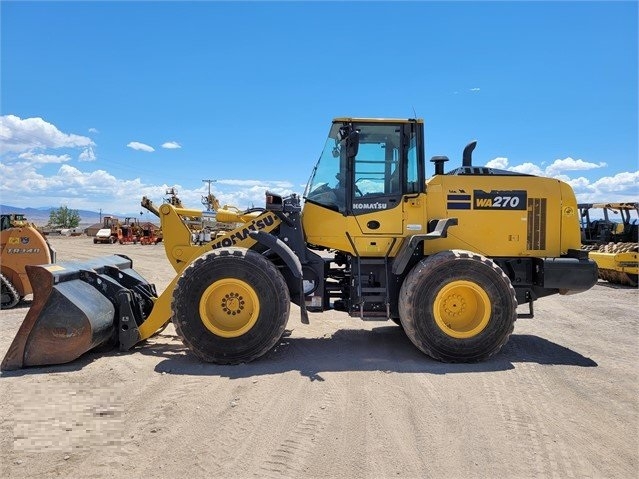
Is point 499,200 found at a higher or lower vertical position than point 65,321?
higher

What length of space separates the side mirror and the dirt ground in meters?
2.58

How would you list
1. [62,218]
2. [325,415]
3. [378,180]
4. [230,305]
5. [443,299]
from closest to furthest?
[325,415], [230,305], [443,299], [378,180], [62,218]

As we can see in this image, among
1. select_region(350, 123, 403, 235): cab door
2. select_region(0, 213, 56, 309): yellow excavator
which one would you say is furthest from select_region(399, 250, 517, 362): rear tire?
select_region(0, 213, 56, 309): yellow excavator

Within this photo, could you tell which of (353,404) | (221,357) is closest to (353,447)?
(353,404)

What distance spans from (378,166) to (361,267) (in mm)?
1383

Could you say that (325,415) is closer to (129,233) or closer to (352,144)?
(352,144)

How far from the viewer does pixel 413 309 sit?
553 cm

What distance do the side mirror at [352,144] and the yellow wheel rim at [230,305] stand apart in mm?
2149

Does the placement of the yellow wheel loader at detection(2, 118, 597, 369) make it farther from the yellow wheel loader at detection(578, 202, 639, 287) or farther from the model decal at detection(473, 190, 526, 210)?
the yellow wheel loader at detection(578, 202, 639, 287)

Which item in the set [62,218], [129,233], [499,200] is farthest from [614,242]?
[62,218]

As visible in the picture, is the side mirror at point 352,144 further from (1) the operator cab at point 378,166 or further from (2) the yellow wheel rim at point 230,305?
(2) the yellow wheel rim at point 230,305

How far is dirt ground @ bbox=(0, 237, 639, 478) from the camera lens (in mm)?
3180

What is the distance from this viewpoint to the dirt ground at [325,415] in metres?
3.18

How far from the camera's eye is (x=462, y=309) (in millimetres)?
5766
